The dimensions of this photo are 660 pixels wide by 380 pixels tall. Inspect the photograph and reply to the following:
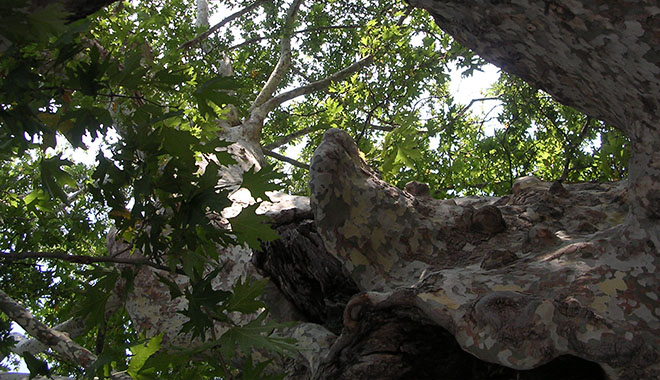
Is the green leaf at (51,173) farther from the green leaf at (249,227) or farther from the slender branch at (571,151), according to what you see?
the slender branch at (571,151)

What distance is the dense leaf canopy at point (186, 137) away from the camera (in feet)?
5.98

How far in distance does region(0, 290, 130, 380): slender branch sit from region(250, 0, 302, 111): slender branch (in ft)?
14.3

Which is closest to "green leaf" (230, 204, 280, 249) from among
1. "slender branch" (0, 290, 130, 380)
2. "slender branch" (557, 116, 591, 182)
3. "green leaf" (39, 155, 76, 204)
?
"green leaf" (39, 155, 76, 204)

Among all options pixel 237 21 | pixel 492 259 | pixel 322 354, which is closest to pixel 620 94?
pixel 492 259

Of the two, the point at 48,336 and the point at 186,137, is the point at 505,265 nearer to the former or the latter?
the point at 186,137

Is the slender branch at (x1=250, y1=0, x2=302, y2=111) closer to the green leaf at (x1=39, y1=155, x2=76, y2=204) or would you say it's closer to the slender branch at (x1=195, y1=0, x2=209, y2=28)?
the slender branch at (x1=195, y1=0, x2=209, y2=28)

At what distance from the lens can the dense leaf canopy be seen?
1822 millimetres

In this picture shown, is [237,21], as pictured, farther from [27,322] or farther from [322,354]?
[322,354]

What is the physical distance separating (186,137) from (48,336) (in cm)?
188

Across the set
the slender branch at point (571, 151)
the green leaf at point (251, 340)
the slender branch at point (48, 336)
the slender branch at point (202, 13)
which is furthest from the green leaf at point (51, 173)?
the slender branch at point (202, 13)

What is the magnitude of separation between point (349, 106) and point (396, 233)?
415cm

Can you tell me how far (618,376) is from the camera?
5.37 feet

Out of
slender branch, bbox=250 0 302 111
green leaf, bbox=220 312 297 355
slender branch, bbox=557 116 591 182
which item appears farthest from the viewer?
slender branch, bbox=250 0 302 111

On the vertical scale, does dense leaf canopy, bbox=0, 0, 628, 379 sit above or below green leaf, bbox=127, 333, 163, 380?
above
